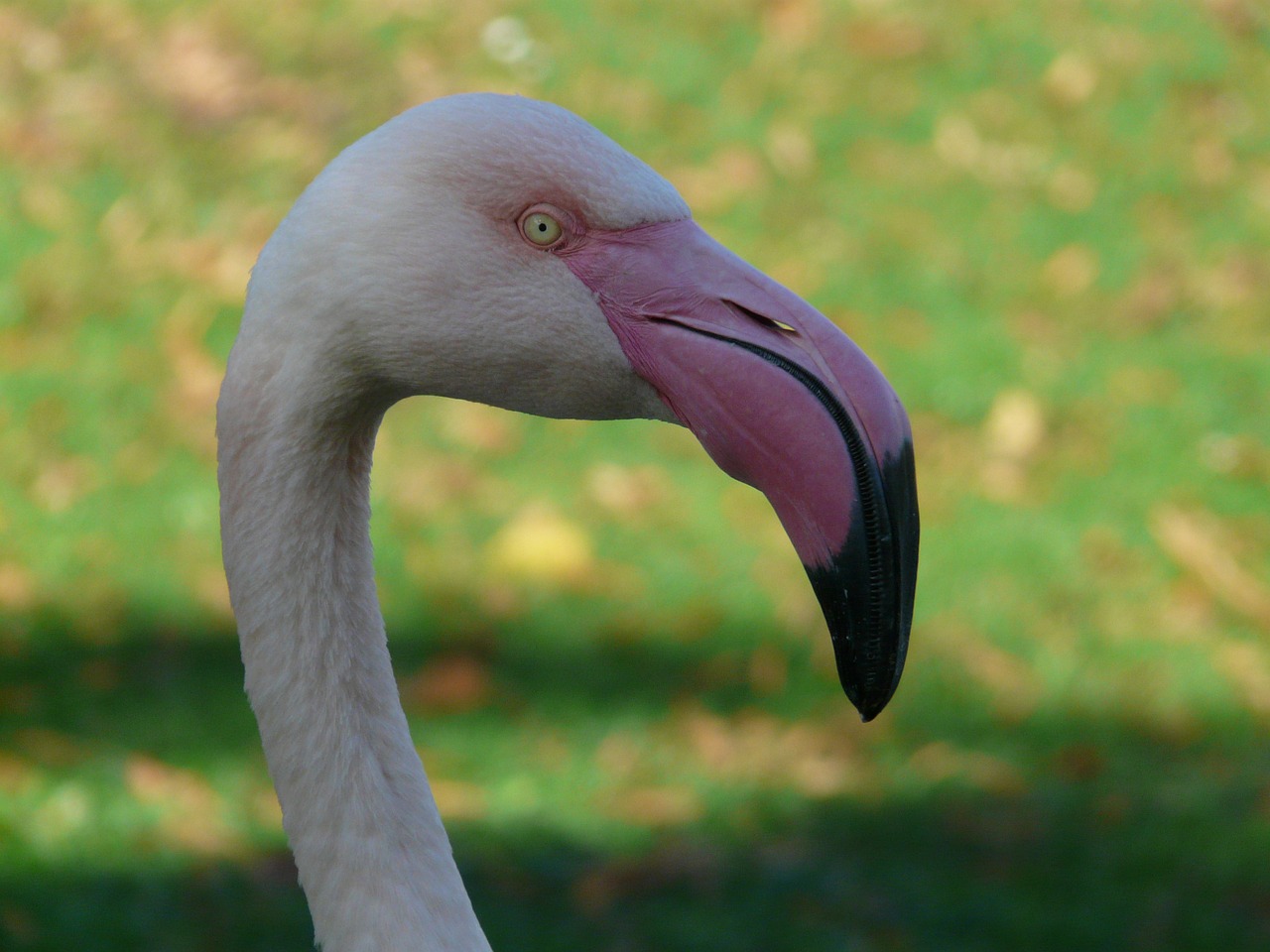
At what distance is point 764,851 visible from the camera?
13.1 feet

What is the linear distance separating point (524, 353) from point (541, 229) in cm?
14

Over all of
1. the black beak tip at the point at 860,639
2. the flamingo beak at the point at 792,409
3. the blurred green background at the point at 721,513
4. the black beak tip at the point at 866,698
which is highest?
the blurred green background at the point at 721,513

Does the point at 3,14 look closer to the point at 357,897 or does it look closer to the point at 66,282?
the point at 66,282

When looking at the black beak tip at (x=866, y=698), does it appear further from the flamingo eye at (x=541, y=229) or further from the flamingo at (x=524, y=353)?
the flamingo eye at (x=541, y=229)

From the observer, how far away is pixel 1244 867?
4.03 meters

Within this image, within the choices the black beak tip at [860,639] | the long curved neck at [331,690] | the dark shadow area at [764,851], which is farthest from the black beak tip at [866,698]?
the dark shadow area at [764,851]

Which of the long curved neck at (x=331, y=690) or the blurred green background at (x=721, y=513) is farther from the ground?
the blurred green background at (x=721, y=513)

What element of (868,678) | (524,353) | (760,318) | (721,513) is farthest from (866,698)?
(721,513)

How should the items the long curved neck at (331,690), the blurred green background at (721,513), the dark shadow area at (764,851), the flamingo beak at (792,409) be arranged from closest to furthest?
the flamingo beak at (792,409), the long curved neck at (331,690), the dark shadow area at (764,851), the blurred green background at (721,513)

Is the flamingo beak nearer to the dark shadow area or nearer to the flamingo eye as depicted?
the flamingo eye

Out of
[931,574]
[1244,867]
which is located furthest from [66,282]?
[1244,867]

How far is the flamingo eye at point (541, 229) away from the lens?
1.68 metres

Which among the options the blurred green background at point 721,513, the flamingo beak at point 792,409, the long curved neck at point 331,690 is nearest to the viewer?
the flamingo beak at point 792,409

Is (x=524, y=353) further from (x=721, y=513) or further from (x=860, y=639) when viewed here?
(x=721, y=513)
